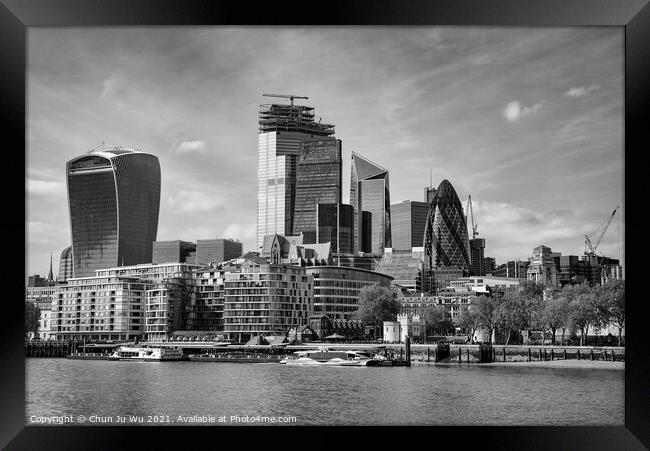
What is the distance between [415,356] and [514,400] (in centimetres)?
1844

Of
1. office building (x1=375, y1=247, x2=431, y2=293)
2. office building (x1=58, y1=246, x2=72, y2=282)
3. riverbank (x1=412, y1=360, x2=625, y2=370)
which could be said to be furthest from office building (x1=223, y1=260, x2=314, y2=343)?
office building (x1=375, y1=247, x2=431, y2=293)

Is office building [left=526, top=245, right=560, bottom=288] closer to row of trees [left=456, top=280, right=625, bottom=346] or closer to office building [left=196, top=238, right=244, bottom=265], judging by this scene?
row of trees [left=456, top=280, right=625, bottom=346]

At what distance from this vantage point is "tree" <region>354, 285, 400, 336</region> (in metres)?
41.1

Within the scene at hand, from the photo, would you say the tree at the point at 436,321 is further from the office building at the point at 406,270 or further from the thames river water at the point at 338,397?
the office building at the point at 406,270

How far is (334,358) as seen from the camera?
2861 centimetres

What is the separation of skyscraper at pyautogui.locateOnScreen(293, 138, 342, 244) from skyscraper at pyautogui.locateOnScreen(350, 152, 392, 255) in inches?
235

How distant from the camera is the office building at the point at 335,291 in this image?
145 feet

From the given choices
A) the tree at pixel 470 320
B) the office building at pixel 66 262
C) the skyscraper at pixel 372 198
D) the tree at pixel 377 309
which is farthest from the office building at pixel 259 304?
the skyscraper at pixel 372 198

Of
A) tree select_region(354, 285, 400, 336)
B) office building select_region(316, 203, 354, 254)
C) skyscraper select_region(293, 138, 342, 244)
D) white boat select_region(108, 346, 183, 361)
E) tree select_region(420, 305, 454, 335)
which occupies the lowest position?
white boat select_region(108, 346, 183, 361)

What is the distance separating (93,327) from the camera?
133 ft

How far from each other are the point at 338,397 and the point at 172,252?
41532mm

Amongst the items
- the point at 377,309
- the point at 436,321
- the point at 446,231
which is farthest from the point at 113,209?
the point at 446,231
